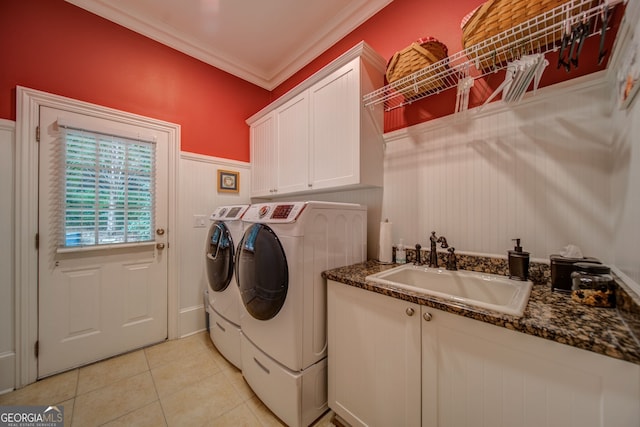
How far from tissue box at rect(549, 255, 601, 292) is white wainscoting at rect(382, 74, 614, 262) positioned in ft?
0.60

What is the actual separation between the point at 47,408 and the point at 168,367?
24.4 inches

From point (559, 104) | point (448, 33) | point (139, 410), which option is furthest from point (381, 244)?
point (139, 410)

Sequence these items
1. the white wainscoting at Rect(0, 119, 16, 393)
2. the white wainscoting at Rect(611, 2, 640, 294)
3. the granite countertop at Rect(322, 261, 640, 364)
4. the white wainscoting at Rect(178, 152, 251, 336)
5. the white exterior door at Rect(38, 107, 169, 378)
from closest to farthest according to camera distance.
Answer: the granite countertop at Rect(322, 261, 640, 364) < the white wainscoting at Rect(611, 2, 640, 294) < the white wainscoting at Rect(0, 119, 16, 393) < the white exterior door at Rect(38, 107, 169, 378) < the white wainscoting at Rect(178, 152, 251, 336)

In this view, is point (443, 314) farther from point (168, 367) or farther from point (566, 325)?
point (168, 367)

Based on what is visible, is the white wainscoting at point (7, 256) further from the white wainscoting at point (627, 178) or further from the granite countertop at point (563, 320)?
the white wainscoting at point (627, 178)

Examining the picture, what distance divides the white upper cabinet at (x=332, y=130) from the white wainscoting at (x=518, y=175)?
0.27 m

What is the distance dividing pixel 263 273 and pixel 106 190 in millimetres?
1631

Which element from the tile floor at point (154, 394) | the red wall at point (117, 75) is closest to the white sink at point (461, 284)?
the tile floor at point (154, 394)

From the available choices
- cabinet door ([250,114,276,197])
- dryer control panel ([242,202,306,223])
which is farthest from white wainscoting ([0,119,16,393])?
cabinet door ([250,114,276,197])

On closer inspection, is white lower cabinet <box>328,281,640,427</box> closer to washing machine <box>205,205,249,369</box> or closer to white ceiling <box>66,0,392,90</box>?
washing machine <box>205,205,249,369</box>

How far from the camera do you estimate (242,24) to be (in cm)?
217

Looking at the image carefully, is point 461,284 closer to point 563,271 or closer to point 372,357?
point 563,271

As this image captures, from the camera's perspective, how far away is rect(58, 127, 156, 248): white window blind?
5.82ft

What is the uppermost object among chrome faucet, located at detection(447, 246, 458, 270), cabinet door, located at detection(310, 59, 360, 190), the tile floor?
cabinet door, located at detection(310, 59, 360, 190)
